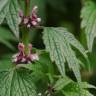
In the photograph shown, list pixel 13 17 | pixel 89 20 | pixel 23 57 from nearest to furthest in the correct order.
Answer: pixel 13 17 < pixel 23 57 < pixel 89 20

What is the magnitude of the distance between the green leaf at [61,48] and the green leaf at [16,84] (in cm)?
10

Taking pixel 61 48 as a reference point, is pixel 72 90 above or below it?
below

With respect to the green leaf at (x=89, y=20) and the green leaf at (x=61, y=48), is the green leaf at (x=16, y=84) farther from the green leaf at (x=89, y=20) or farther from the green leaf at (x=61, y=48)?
the green leaf at (x=89, y=20)

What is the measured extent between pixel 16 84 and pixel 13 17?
0.19 metres

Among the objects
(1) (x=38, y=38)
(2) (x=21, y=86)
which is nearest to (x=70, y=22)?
(1) (x=38, y=38)

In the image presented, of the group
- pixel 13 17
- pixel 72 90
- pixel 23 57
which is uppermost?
pixel 13 17

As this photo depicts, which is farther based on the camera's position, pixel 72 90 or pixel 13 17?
pixel 72 90

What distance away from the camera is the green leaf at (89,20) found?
166cm

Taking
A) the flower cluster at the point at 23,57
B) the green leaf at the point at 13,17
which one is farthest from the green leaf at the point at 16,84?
the green leaf at the point at 13,17

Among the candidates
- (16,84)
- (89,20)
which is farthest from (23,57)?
(89,20)

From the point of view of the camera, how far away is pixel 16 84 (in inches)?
49.7

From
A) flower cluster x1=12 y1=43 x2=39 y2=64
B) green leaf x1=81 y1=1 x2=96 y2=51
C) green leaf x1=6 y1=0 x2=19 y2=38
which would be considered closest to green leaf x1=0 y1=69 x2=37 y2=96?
flower cluster x1=12 y1=43 x2=39 y2=64

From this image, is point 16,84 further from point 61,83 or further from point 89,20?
point 89,20

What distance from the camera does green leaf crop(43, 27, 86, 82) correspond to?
1256 mm
